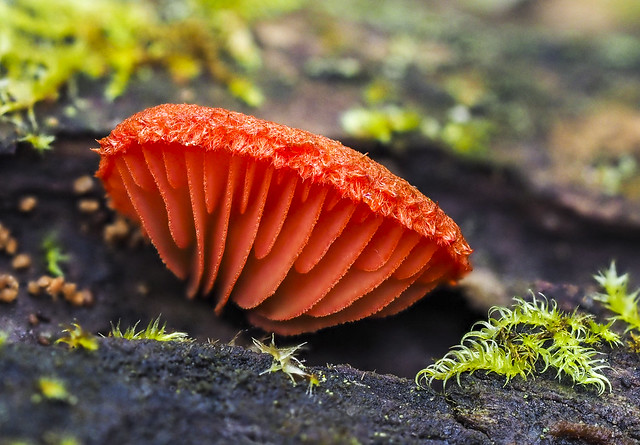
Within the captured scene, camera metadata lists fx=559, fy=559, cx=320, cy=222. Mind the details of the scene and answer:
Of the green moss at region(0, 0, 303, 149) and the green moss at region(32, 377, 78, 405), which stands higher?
the green moss at region(0, 0, 303, 149)

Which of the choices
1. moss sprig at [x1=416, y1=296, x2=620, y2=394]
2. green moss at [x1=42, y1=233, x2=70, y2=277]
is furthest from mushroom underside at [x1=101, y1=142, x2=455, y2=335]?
green moss at [x1=42, y1=233, x2=70, y2=277]

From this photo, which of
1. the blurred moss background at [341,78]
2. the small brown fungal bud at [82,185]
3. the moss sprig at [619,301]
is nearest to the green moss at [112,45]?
the blurred moss background at [341,78]

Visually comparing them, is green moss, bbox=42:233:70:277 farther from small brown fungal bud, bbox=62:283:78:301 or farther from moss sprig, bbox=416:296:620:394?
moss sprig, bbox=416:296:620:394

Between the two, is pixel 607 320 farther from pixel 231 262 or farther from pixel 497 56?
pixel 497 56

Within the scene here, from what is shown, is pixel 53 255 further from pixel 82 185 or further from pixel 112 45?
pixel 112 45

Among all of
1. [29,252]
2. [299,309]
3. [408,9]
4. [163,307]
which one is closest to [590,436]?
[299,309]

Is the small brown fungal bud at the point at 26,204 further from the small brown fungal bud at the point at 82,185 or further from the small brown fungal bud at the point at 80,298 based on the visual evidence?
the small brown fungal bud at the point at 80,298
